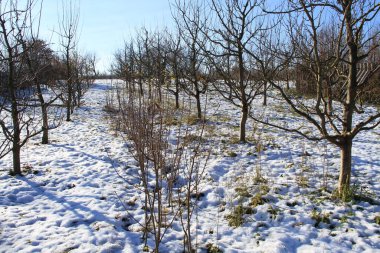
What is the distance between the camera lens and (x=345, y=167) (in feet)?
12.9

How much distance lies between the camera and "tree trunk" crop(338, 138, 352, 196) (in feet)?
12.5

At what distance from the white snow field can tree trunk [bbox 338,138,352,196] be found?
0.20m

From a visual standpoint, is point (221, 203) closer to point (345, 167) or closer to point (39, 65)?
point (345, 167)

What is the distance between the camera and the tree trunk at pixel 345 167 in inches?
150

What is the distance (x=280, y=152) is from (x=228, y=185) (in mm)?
2163

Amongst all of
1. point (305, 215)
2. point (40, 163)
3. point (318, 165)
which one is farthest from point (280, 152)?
point (40, 163)

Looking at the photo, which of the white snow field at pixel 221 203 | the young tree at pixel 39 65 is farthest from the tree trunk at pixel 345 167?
the young tree at pixel 39 65

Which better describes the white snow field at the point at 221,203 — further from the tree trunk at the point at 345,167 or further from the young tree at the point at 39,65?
the young tree at the point at 39,65

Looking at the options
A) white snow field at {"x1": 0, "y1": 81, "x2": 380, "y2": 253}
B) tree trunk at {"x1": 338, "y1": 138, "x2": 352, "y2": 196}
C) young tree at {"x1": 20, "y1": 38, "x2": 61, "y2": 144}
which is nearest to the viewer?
white snow field at {"x1": 0, "y1": 81, "x2": 380, "y2": 253}

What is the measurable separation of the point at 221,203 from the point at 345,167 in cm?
179

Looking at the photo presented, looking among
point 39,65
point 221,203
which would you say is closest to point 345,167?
point 221,203

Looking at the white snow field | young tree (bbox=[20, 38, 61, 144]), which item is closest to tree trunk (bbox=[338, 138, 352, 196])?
the white snow field

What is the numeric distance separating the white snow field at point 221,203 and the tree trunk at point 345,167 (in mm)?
202

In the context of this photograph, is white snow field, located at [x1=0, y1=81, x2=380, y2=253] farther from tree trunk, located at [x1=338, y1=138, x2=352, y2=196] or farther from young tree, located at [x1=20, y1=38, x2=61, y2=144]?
young tree, located at [x1=20, y1=38, x2=61, y2=144]
